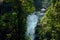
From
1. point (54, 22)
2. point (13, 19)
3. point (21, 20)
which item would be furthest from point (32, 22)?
point (54, 22)

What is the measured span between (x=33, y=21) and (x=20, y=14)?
2.61 meters

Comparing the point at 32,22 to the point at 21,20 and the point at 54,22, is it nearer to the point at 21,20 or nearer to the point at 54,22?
the point at 21,20

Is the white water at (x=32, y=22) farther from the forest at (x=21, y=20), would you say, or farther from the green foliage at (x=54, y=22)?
the green foliage at (x=54, y=22)

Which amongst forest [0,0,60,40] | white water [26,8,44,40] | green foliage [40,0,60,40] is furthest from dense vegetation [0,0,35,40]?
green foliage [40,0,60,40]

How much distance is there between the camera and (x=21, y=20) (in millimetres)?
11102

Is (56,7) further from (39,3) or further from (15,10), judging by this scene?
(39,3)

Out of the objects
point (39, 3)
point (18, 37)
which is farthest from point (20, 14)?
point (39, 3)

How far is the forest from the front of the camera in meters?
10.0

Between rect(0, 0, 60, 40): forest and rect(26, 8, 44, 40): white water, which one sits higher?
rect(0, 0, 60, 40): forest

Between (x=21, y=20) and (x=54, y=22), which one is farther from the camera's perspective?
(x=21, y=20)

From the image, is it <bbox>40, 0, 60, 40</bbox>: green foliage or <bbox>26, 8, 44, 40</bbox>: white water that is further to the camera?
<bbox>26, 8, 44, 40</bbox>: white water

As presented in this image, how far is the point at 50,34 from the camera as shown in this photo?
400 inches

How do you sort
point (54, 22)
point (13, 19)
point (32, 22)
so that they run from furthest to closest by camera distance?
point (32, 22), point (13, 19), point (54, 22)

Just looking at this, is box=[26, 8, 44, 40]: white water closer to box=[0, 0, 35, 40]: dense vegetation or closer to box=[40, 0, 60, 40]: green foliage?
box=[0, 0, 35, 40]: dense vegetation
